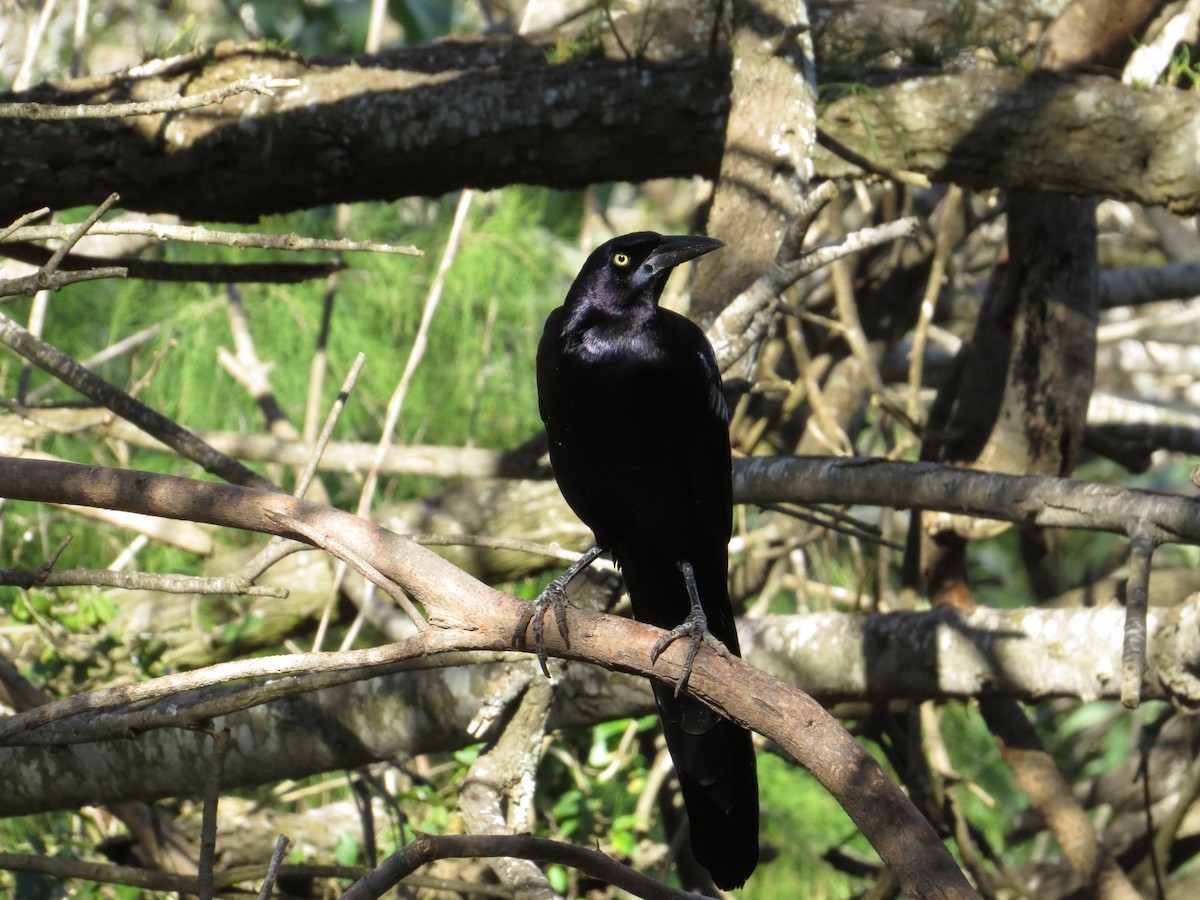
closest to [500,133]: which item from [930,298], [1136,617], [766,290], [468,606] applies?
[766,290]

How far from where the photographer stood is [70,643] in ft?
13.6

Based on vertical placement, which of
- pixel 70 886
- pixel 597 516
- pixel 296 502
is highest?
pixel 296 502

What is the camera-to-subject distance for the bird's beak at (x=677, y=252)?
9.66 ft

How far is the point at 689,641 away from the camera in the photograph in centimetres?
244

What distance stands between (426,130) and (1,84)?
4.86m

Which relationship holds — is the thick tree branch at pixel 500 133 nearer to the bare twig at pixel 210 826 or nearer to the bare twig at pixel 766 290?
the bare twig at pixel 766 290

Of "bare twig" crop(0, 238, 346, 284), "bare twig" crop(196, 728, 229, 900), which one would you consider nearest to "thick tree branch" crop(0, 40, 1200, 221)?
"bare twig" crop(0, 238, 346, 284)

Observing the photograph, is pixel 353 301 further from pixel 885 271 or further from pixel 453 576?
pixel 453 576

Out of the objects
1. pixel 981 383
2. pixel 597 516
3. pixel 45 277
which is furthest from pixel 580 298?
pixel 981 383

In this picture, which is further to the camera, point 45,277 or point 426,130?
point 426,130

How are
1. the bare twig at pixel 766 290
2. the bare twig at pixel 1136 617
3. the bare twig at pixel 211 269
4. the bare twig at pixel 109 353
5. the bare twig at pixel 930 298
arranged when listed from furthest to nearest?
the bare twig at pixel 109 353 → the bare twig at pixel 930 298 → the bare twig at pixel 211 269 → the bare twig at pixel 766 290 → the bare twig at pixel 1136 617

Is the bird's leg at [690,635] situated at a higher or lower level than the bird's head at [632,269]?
lower

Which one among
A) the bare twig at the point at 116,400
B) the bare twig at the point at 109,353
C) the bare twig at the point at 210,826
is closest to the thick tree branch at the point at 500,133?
the bare twig at the point at 116,400

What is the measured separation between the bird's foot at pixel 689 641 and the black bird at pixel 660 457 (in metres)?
0.14
